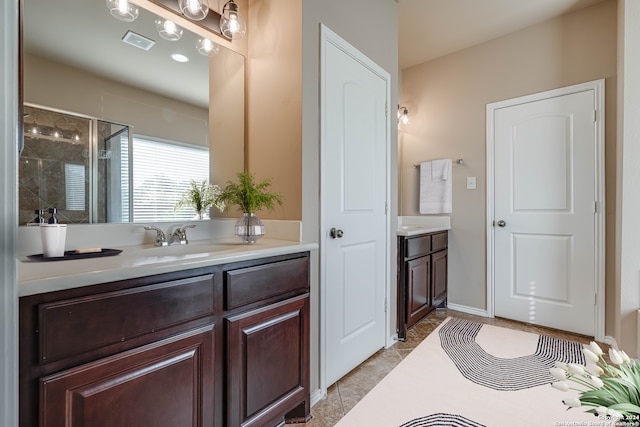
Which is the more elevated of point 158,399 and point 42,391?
point 42,391

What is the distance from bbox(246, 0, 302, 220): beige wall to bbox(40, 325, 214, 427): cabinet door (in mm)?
819

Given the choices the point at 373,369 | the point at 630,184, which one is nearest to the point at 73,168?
the point at 373,369

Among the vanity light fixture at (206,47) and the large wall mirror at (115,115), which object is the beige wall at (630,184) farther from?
the vanity light fixture at (206,47)

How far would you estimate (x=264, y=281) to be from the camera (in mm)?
1259

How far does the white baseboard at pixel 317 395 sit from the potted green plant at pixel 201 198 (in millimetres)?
1172

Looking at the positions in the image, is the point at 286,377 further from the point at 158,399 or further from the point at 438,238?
the point at 438,238

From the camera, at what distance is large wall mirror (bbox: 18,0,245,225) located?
47.1 inches

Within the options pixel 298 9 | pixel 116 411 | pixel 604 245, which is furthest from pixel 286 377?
pixel 604 245

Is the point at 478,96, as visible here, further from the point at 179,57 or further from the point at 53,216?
the point at 53,216

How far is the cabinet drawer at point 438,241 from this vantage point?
9.39 ft

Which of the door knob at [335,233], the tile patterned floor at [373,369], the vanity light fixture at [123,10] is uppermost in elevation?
the vanity light fixture at [123,10]

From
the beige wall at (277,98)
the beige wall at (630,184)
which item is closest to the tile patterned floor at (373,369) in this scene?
the beige wall at (630,184)

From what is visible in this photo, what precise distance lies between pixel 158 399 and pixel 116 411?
4.5 inches

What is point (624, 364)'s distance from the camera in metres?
0.65
